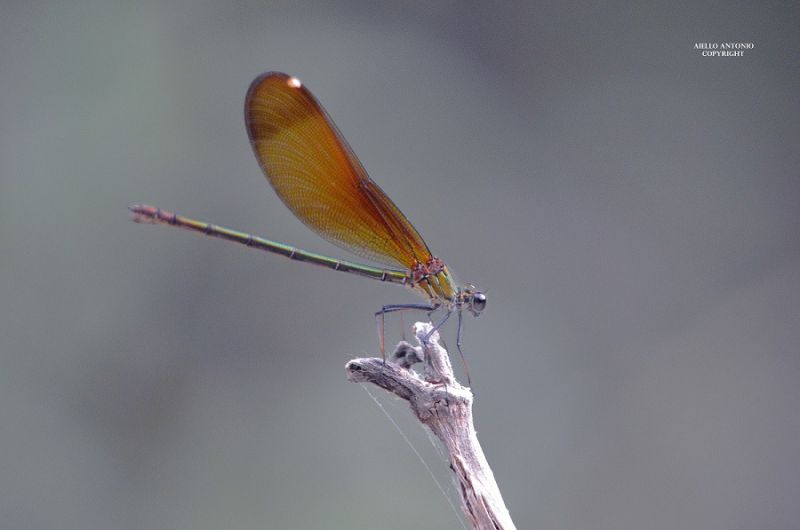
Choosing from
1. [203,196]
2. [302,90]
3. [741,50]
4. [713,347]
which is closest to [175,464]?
[203,196]

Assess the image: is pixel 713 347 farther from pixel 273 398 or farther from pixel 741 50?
pixel 273 398

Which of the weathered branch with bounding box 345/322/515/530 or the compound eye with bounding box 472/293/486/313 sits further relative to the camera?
the compound eye with bounding box 472/293/486/313

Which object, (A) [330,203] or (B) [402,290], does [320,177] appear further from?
(B) [402,290]

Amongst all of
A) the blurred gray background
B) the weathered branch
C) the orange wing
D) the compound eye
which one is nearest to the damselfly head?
the compound eye

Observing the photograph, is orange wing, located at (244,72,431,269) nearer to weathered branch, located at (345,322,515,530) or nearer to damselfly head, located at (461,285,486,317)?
damselfly head, located at (461,285,486,317)

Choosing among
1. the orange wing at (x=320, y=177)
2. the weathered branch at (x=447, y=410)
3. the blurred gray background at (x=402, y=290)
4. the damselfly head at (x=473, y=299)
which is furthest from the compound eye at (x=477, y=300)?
the blurred gray background at (x=402, y=290)

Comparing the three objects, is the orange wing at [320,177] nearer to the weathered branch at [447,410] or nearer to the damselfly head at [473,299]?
the damselfly head at [473,299]
